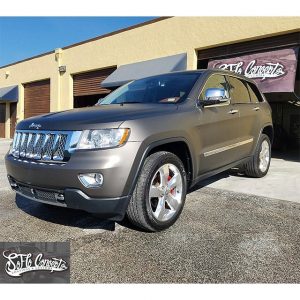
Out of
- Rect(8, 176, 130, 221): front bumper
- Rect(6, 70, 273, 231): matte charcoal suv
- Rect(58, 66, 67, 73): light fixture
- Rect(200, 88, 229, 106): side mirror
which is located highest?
Rect(58, 66, 67, 73): light fixture

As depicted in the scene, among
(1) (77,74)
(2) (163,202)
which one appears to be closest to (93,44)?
(1) (77,74)

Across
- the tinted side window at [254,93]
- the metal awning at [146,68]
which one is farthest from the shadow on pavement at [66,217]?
the metal awning at [146,68]

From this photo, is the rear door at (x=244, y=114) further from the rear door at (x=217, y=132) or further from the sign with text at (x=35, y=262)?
the sign with text at (x=35, y=262)

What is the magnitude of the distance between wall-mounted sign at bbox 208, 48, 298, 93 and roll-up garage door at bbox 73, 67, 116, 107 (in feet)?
21.6

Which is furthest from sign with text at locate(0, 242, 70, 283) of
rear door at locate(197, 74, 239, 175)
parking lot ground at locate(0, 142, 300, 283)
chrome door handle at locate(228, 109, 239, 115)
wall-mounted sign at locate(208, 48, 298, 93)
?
wall-mounted sign at locate(208, 48, 298, 93)

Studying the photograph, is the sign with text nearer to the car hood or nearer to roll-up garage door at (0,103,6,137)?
the car hood

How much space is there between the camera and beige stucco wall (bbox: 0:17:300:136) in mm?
9516

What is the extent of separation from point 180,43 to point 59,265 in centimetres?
996

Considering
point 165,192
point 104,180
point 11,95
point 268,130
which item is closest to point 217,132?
point 165,192

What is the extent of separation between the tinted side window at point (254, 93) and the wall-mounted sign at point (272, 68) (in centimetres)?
287

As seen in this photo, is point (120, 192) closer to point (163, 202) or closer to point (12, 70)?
point (163, 202)

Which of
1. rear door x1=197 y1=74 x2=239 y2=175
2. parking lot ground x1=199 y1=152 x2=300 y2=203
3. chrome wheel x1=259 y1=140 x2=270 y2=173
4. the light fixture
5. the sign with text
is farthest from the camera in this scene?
the light fixture

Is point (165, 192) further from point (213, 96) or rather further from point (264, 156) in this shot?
point (264, 156)
